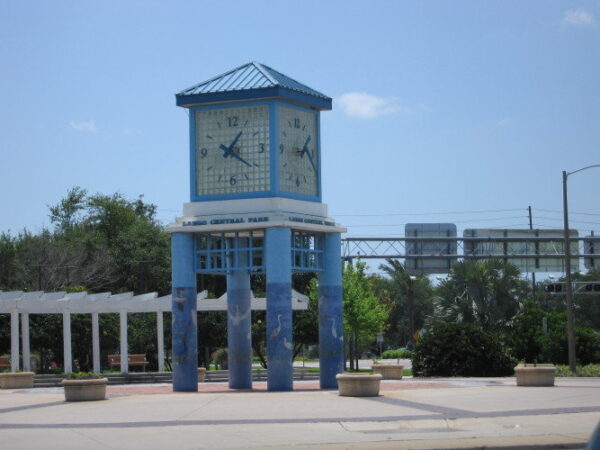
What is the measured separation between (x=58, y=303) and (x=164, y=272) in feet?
102

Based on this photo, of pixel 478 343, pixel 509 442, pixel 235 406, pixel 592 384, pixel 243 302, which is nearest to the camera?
pixel 509 442

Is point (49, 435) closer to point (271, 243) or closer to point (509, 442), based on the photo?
point (509, 442)

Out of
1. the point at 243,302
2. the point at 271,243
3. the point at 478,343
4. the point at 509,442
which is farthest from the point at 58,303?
the point at 509,442

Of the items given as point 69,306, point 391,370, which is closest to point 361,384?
point 391,370

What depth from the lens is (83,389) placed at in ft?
91.9

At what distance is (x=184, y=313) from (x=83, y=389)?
6.10 metres

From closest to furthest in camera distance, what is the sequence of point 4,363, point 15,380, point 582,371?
point 15,380 → point 582,371 → point 4,363

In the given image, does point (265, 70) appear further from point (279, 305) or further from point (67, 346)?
point (67, 346)

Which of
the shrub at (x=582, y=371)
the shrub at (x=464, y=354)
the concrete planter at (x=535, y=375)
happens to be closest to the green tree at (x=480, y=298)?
the shrub at (x=464, y=354)

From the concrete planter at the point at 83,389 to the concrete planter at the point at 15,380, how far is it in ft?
31.5

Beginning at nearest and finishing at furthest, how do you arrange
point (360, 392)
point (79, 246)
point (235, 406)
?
point (235, 406) < point (360, 392) < point (79, 246)

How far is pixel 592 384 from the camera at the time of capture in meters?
32.4

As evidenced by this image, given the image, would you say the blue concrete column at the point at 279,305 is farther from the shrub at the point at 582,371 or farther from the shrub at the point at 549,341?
the shrub at the point at 549,341

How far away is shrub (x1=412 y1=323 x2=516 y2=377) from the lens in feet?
132
